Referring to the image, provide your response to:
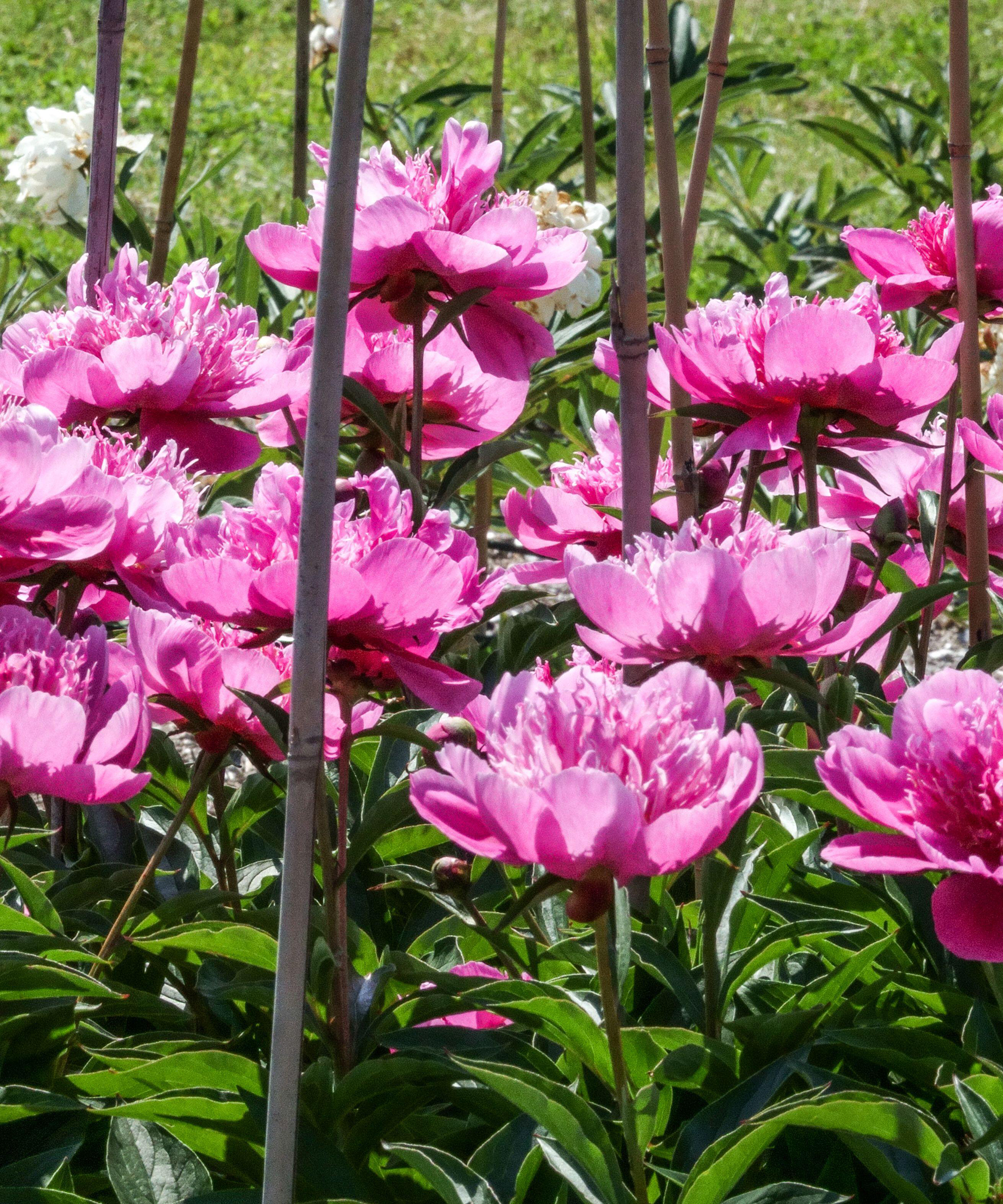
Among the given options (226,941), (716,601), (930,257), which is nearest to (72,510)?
(226,941)

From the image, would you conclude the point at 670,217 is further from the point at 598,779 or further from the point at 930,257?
the point at 598,779

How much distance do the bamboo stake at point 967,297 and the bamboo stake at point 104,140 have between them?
1.94 feet

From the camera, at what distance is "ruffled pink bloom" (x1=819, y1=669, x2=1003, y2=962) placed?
586 mm

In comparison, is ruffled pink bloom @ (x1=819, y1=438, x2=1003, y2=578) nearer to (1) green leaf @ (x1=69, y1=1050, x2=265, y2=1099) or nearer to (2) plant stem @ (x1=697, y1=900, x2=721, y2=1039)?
(2) plant stem @ (x1=697, y1=900, x2=721, y2=1039)

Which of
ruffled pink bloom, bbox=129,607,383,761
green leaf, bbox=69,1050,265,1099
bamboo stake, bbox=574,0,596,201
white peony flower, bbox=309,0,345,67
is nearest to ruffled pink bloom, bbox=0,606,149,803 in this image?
ruffled pink bloom, bbox=129,607,383,761

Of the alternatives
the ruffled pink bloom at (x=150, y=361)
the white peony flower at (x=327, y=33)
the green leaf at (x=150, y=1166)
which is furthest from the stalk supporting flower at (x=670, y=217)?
the white peony flower at (x=327, y=33)

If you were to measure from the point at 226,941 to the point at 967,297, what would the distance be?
2.13 feet

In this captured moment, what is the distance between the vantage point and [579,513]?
1.03 meters

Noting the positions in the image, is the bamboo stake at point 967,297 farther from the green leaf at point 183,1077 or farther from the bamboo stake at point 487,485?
the green leaf at point 183,1077

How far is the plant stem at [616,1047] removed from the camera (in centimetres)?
57

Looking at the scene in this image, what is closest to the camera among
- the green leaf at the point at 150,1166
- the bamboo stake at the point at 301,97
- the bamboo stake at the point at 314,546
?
the bamboo stake at the point at 314,546

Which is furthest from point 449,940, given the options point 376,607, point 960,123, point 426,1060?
point 960,123

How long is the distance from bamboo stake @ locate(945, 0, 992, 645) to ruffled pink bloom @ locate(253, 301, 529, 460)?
0.31 m

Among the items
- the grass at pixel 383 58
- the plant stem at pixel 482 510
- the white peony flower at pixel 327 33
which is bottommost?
the plant stem at pixel 482 510
